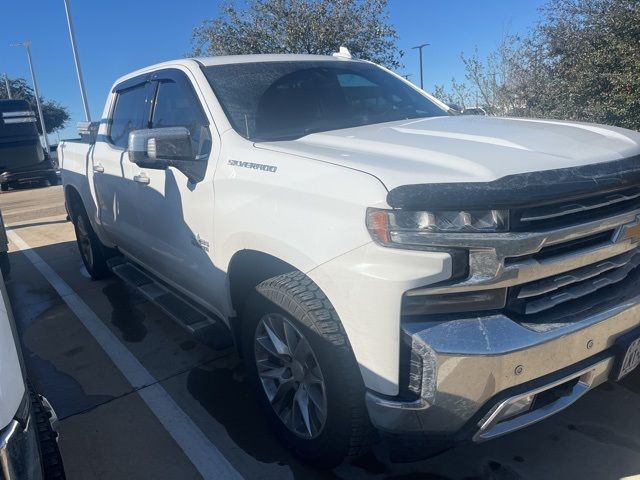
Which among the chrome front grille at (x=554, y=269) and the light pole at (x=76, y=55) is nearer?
the chrome front grille at (x=554, y=269)

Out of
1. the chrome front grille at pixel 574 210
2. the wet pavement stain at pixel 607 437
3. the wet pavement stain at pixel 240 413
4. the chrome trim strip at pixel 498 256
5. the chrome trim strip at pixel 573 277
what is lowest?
the wet pavement stain at pixel 607 437

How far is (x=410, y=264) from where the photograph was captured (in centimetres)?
199

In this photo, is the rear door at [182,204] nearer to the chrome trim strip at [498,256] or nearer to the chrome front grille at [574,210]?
the chrome trim strip at [498,256]

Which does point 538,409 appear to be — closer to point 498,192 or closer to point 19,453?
point 498,192

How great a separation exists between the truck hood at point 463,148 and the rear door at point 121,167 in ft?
5.95

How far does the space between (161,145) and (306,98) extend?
1049 mm

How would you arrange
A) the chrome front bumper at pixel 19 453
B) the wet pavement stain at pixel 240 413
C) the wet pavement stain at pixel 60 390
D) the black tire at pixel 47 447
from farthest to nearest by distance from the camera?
the wet pavement stain at pixel 60 390
the wet pavement stain at pixel 240 413
the black tire at pixel 47 447
the chrome front bumper at pixel 19 453

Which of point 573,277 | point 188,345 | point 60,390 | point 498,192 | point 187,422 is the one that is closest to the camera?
point 498,192

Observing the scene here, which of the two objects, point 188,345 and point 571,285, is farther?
point 188,345

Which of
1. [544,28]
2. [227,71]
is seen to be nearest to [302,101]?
[227,71]

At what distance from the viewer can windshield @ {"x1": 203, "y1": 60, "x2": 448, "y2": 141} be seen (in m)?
3.23

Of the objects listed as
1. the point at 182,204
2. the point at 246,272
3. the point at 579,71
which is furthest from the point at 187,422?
the point at 579,71

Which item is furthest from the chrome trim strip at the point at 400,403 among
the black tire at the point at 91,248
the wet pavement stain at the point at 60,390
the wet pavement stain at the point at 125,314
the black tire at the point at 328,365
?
the black tire at the point at 91,248

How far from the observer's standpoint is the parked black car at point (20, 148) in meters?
16.1
